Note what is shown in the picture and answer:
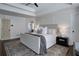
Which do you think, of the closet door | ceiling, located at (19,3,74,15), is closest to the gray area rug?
the closet door

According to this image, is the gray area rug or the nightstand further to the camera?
the nightstand

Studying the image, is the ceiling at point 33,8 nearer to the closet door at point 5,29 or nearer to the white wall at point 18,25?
the white wall at point 18,25

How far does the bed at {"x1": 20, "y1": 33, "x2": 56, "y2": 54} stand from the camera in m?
1.72

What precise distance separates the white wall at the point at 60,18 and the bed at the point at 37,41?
12.5 inches

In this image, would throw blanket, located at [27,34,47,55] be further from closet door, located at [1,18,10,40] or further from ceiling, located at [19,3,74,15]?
closet door, located at [1,18,10,40]

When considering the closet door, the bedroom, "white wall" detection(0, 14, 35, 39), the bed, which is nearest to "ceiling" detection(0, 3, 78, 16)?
the bedroom

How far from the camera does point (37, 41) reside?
1723 mm

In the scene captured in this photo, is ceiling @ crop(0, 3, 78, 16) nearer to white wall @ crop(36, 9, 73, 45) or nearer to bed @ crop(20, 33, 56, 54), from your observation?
white wall @ crop(36, 9, 73, 45)

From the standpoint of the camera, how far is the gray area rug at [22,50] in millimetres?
1666

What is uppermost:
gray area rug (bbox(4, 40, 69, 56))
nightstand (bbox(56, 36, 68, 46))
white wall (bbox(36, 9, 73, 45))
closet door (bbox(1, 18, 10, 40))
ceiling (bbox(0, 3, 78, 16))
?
ceiling (bbox(0, 3, 78, 16))

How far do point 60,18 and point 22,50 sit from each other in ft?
3.45

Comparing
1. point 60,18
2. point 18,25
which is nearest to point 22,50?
point 18,25

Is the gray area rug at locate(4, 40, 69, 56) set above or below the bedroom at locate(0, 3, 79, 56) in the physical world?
below

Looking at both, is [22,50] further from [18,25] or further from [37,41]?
[18,25]
